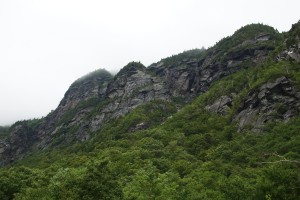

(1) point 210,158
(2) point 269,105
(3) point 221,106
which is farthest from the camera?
(3) point 221,106

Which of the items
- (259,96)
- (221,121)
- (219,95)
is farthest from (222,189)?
(219,95)

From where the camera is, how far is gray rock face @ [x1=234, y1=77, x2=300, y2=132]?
456 feet

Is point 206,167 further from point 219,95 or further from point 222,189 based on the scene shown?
Result: point 219,95

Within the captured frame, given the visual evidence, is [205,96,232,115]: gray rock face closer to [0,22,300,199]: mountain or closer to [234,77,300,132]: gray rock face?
[0,22,300,199]: mountain

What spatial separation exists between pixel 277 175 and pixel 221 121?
110894mm

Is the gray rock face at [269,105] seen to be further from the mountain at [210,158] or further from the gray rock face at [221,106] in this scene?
the gray rock face at [221,106]

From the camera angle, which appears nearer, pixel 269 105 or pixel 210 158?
pixel 210 158

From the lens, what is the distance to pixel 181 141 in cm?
Answer: 16138

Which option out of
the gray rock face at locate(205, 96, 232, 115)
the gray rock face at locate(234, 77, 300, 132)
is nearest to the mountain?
the gray rock face at locate(234, 77, 300, 132)

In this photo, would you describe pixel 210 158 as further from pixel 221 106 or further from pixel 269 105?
pixel 221 106

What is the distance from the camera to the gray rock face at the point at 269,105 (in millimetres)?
138875

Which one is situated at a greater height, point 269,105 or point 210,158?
point 269,105

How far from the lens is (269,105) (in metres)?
146

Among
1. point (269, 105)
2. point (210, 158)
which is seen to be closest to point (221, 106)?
point (269, 105)
